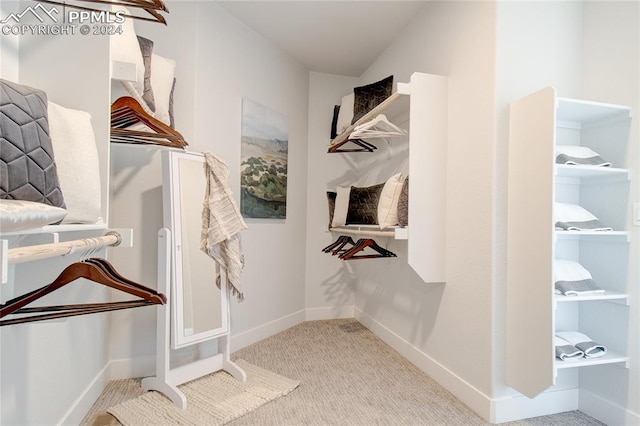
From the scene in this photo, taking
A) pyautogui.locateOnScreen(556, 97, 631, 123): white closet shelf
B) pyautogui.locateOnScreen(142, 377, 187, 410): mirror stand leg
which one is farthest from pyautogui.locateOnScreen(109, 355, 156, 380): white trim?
pyautogui.locateOnScreen(556, 97, 631, 123): white closet shelf

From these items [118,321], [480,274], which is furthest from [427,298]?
[118,321]

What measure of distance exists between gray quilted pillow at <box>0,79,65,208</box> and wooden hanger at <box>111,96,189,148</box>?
2.18 feet

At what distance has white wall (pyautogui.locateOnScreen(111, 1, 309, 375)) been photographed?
2.23 m

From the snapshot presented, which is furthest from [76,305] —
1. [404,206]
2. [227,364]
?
[404,206]

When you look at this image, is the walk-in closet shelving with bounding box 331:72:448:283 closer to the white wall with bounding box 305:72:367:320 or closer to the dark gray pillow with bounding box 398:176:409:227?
the dark gray pillow with bounding box 398:176:409:227

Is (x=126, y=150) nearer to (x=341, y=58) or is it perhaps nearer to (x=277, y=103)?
(x=277, y=103)

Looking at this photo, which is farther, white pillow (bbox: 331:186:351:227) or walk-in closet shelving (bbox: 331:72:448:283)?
white pillow (bbox: 331:186:351:227)

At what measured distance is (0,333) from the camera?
45.1 inches

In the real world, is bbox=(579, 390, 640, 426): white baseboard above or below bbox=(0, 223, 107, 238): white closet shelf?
below

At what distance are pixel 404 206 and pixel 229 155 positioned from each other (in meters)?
1.41

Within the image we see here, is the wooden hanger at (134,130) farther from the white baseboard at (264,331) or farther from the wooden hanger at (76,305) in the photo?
the white baseboard at (264,331)

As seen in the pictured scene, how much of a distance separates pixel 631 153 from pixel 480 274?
3.20 ft

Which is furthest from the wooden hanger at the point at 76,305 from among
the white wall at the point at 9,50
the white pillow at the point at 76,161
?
the white wall at the point at 9,50

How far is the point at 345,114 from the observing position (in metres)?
3.25
